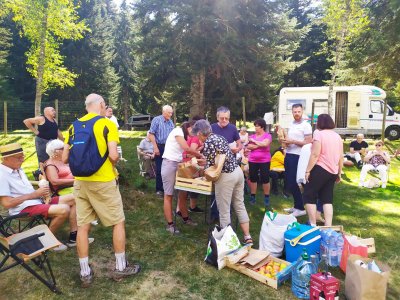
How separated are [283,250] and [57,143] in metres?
3.04

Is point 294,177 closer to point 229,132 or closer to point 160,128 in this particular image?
point 229,132

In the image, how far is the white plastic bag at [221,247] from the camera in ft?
12.1

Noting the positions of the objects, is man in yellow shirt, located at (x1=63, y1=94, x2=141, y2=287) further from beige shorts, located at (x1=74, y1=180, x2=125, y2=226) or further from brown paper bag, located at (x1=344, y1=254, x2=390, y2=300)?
brown paper bag, located at (x1=344, y1=254, x2=390, y2=300)

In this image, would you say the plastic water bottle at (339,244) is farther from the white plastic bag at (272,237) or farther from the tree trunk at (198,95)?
the tree trunk at (198,95)

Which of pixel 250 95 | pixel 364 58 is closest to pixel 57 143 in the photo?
pixel 250 95

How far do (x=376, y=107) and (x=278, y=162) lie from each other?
10.5 meters

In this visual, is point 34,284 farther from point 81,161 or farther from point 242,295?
point 242,295

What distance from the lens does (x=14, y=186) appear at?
11.7 ft

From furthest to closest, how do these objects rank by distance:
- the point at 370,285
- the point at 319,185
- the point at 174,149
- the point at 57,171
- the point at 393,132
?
the point at 393,132 → the point at 174,149 → the point at 319,185 → the point at 57,171 → the point at 370,285

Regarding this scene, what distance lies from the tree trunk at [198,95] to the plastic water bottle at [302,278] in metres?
11.5

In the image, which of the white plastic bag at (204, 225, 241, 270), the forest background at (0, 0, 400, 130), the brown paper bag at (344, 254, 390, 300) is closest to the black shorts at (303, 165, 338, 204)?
the white plastic bag at (204, 225, 241, 270)

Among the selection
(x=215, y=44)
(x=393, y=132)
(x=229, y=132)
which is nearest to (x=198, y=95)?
(x=215, y=44)

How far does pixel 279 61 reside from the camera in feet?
49.4

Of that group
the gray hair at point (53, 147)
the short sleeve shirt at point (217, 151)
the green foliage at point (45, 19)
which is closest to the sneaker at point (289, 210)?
the short sleeve shirt at point (217, 151)
